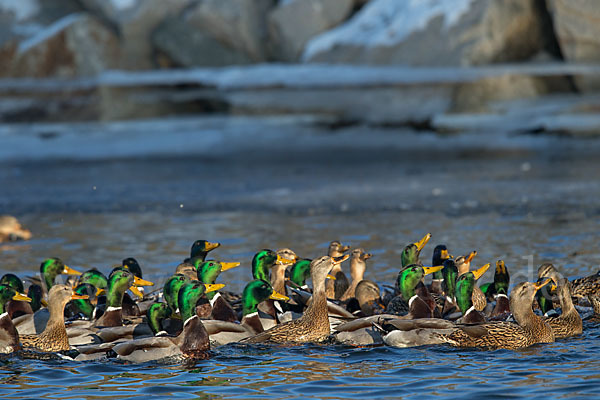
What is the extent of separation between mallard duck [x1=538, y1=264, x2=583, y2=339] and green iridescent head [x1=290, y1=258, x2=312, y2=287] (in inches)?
72.3

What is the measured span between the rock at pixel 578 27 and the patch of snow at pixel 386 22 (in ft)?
4.57

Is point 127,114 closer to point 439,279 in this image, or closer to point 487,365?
point 439,279

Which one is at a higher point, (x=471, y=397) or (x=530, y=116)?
(x=530, y=116)

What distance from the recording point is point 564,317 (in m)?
6.58

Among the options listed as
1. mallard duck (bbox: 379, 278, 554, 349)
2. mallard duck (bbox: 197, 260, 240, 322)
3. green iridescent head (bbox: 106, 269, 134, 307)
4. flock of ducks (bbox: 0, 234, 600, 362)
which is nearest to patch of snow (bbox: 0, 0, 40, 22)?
flock of ducks (bbox: 0, 234, 600, 362)

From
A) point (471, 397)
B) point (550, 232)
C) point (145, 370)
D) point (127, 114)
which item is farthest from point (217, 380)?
point (127, 114)

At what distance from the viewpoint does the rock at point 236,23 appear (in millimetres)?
17156

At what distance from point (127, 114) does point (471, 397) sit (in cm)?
1349

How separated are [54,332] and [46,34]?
40.4 feet

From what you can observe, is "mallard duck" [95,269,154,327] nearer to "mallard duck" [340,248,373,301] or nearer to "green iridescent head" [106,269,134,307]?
"green iridescent head" [106,269,134,307]

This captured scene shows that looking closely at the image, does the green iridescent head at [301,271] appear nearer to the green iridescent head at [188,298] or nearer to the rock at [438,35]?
→ the green iridescent head at [188,298]

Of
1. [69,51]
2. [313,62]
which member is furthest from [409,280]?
[69,51]

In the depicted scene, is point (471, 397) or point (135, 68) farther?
point (135, 68)

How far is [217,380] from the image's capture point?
561 cm
